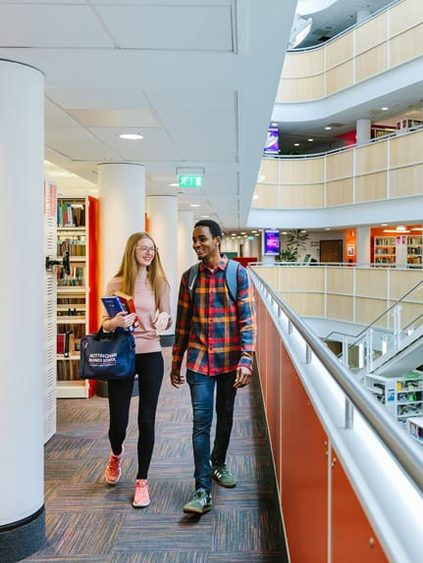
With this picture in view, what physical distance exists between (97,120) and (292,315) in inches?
94.0

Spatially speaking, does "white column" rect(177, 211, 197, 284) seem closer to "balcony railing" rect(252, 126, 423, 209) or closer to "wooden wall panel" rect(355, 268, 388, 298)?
"balcony railing" rect(252, 126, 423, 209)

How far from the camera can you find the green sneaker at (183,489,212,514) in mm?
3471

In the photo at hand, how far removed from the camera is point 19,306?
3014mm

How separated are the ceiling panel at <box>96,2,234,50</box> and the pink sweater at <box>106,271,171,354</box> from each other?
1.50 m

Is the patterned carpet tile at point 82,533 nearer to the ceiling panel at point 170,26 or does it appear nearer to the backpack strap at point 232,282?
the backpack strap at point 232,282

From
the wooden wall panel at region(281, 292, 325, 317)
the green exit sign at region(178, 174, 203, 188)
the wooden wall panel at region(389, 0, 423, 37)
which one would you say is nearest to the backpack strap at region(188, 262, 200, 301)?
the green exit sign at region(178, 174, 203, 188)

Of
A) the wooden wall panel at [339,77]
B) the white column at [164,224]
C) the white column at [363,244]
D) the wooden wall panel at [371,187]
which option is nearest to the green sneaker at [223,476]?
the white column at [164,224]

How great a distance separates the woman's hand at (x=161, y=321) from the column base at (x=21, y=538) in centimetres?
122

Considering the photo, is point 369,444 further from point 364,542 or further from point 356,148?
point 356,148

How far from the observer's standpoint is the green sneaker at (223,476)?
12.9ft

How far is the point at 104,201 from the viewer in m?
6.62

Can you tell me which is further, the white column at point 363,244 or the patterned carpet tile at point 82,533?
the white column at point 363,244

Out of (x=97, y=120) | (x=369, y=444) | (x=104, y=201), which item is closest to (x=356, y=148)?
(x=104, y=201)

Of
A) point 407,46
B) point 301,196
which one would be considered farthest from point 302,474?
point 301,196
